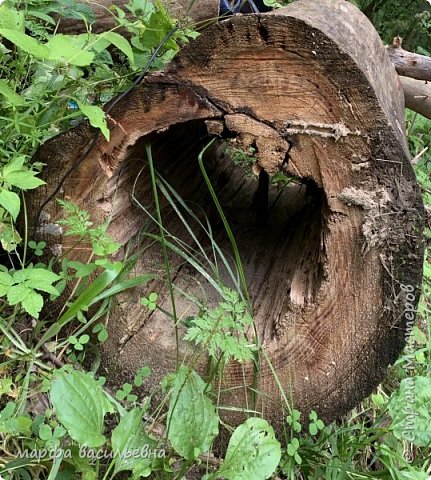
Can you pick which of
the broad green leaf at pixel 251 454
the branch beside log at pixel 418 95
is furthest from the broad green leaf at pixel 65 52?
the branch beside log at pixel 418 95

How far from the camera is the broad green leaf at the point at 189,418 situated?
122cm

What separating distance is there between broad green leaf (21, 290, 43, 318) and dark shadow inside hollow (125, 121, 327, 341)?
1.31 ft

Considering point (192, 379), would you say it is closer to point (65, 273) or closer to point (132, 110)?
point (65, 273)

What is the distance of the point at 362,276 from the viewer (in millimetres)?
1409

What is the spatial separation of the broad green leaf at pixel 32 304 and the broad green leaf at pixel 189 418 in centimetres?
36

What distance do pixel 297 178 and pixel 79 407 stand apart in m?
0.82

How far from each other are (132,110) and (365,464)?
1.18 meters

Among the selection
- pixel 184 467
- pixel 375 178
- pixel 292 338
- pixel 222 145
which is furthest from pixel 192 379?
pixel 222 145

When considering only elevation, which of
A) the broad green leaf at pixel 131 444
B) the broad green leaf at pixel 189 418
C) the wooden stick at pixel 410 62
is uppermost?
the wooden stick at pixel 410 62

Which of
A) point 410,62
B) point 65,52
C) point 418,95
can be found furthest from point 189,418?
point 418,95

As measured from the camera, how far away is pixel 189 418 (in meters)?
1.23

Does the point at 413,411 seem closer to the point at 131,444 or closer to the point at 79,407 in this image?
the point at 131,444

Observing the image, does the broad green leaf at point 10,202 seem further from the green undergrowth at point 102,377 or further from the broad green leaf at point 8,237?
the broad green leaf at point 8,237

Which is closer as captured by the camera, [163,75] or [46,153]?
[163,75]
